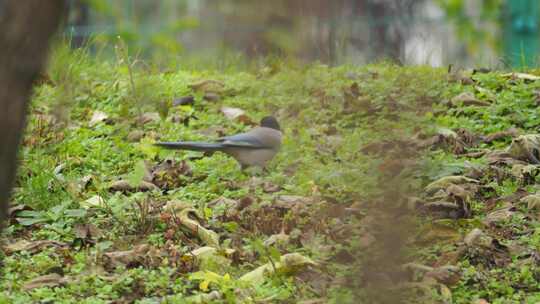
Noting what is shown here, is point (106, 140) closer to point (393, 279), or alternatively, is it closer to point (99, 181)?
point (99, 181)

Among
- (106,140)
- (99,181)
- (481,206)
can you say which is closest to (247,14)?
(481,206)

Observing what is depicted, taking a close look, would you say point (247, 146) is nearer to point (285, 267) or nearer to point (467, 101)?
point (285, 267)

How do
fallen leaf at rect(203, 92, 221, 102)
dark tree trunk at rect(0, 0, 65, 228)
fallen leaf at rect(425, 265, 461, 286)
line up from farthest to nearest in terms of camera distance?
fallen leaf at rect(203, 92, 221, 102), fallen leaf at rect(425, 265, 461, 286), dark tree trunk at rect(0, 0, 65, 228)

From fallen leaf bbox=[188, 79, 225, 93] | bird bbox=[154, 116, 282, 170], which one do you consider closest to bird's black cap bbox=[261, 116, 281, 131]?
bird bbox=[154, 116, 282, 170]

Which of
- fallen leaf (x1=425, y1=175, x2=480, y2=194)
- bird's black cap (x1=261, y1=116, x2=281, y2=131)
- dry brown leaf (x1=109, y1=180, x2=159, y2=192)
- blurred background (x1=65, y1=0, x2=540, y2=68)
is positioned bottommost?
dry brown leaf (x1=109, y1=180, x2=159, y2=192)

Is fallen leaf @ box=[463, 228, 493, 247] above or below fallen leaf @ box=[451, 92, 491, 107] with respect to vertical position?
below

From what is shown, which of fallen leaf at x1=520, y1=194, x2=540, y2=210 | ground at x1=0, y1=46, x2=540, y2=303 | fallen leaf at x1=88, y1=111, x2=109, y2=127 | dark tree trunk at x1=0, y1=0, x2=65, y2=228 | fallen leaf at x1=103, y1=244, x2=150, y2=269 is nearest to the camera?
dark tree trunk at x1=0, y1=0, x2=65, y2=228

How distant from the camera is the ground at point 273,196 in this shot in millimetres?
4156

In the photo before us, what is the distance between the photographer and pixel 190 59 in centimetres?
912

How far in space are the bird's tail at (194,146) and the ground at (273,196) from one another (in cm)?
13

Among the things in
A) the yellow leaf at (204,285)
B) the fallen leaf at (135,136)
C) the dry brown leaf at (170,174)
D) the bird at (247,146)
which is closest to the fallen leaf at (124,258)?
the yellow leaf at (204,285)

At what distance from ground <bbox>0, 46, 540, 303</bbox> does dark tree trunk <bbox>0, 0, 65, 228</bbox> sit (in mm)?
511

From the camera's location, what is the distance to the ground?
13.6 ft

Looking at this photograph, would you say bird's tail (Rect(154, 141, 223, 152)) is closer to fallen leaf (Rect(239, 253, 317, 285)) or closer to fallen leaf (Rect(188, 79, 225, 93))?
fallen leaf (Rect(188, 79, 225, 93))
